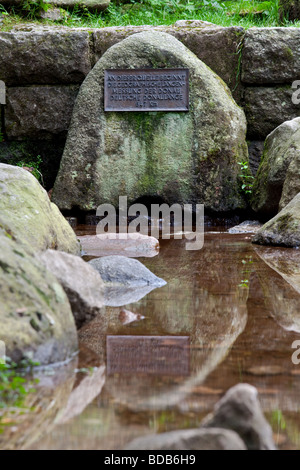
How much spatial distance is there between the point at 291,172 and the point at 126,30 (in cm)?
278

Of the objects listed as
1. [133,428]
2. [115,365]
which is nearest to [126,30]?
[115,365]

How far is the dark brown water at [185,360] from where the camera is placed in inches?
54.4

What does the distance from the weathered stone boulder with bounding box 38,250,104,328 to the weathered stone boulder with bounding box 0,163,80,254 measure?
36.7 inches

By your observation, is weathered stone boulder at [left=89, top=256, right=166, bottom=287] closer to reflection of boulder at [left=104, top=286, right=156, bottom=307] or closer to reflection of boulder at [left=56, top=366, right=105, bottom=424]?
reflection of boulder at [left=104, top=286, right=156, bottom=307]

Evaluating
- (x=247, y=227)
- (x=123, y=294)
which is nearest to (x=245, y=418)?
(x=123, y=294)

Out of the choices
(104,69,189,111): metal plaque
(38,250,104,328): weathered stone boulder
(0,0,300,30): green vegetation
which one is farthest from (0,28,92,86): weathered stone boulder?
(38,250,104,328): weathered stone boulder

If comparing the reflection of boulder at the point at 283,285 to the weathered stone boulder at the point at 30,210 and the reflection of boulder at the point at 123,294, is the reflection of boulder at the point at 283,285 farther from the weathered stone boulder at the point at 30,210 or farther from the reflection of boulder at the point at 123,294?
the weathered stone boulder at the point at 30,210

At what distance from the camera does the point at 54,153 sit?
7.02 meters

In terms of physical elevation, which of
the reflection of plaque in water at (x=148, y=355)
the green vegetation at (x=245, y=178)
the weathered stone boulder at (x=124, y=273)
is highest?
the reflection of plaque in water at (x=148, y=355)

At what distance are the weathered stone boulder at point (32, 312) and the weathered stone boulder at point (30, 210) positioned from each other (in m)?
1.13

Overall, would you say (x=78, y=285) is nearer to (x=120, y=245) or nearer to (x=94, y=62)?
(x=120, y=245)

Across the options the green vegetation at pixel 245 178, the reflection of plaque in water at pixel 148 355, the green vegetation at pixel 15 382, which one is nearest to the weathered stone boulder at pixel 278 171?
the green vegetation at pixel 245 178

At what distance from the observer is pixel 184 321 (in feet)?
7.70
